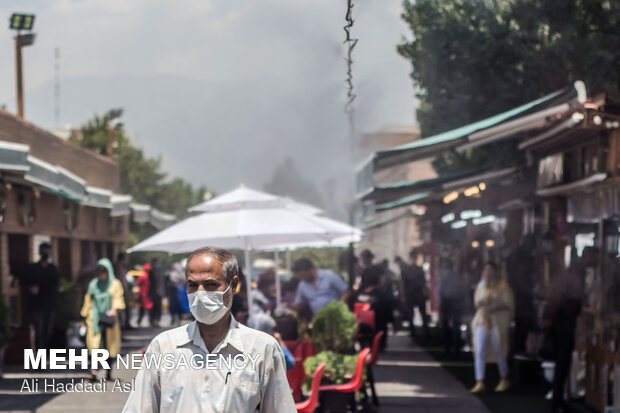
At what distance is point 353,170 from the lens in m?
14.6

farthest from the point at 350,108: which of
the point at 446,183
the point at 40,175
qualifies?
the point at 40,175

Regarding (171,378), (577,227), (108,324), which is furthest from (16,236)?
(171,378)

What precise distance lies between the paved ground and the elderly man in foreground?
26.3 feet

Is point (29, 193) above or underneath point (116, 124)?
underneath

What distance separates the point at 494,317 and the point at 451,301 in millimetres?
4544

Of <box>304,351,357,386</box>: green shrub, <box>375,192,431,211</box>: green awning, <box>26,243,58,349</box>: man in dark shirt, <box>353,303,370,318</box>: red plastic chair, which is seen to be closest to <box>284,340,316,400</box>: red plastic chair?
<box>304,351,357,386</box>: green shrub

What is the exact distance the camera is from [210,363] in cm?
361

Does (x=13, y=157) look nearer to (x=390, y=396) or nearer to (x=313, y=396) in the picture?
(x=390, y=396)

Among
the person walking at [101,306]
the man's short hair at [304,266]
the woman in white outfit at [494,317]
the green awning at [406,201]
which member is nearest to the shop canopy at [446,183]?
the man's short hair at [304,266]

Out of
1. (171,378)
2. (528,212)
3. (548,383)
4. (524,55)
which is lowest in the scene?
(548,383)

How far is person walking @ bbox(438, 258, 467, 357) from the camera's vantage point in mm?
17906

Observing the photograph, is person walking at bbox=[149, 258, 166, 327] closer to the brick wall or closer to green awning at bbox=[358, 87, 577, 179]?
the brick wall

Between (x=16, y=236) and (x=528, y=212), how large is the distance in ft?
28.5

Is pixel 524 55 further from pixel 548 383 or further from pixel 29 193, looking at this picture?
pixel 29 193
